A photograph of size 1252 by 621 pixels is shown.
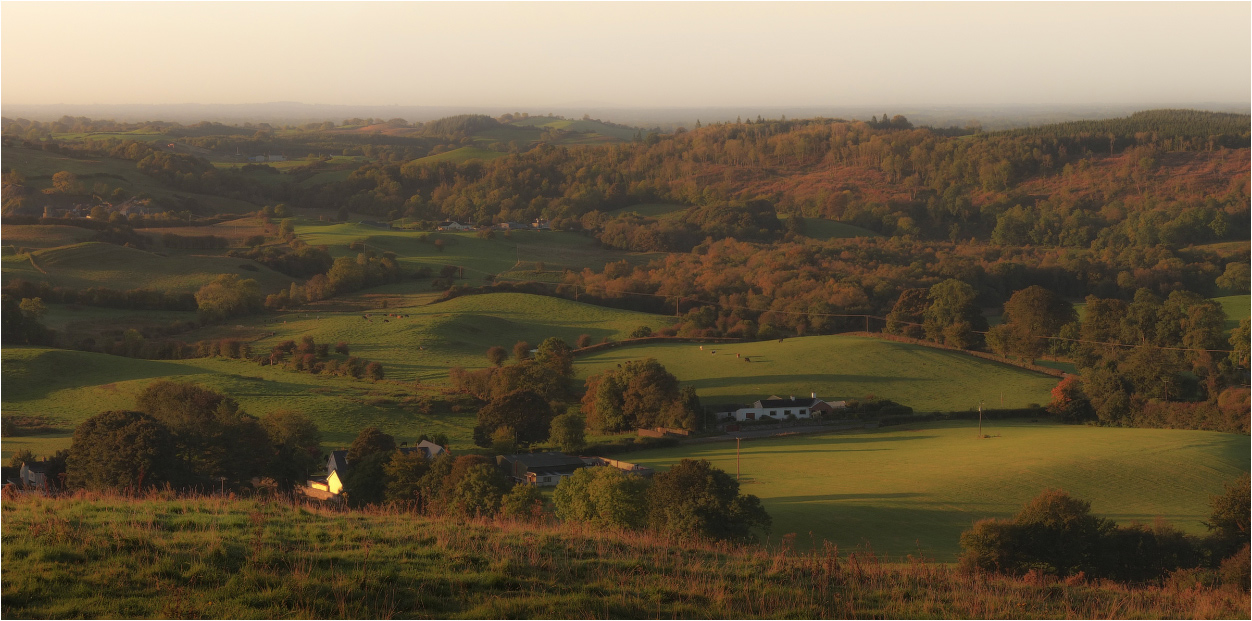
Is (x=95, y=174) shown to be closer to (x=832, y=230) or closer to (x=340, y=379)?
(x=832, y=230)

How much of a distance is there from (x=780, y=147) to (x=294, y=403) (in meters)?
128

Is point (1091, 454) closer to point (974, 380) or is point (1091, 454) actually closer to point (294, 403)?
point (974, 380)

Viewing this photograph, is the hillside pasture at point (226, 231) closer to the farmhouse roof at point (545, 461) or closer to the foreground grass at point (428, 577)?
the farmhouse roof at point (545, 461)

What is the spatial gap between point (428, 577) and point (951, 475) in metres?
20.1

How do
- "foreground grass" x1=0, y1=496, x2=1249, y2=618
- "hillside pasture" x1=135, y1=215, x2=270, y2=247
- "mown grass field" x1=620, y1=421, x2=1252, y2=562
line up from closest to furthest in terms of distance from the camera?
"foreground grass" x1=0, y1=496, x2=1249, y2=618 → "mown grass field" x1=620, y1=421, x2=1252, y2=562 → "hillside pasture" x1=135, y1=215, x2=270, y2=247

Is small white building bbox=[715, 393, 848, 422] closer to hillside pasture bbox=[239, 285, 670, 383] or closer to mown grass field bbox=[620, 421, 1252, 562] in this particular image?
mown grass field bbox=[620, 421, 1252, 562]

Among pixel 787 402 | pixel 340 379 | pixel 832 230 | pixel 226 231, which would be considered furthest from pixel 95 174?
pixel 787 402

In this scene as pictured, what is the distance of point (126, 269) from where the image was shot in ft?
230

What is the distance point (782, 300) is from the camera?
63562mm

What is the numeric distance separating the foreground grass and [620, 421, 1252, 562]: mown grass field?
8.05 m

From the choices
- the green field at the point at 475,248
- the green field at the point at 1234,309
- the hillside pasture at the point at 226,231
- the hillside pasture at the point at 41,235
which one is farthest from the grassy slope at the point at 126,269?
the green field at the point at 1234,309

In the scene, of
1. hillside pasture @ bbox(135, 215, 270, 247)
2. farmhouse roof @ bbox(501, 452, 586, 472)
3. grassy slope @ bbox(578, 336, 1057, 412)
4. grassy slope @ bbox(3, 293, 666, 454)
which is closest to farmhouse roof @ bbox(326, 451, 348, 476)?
grassy slope @ bbox(3, 293, 666, 454)

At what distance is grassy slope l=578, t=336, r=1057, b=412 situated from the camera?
41.1 metres

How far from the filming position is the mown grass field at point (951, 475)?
22.4m
